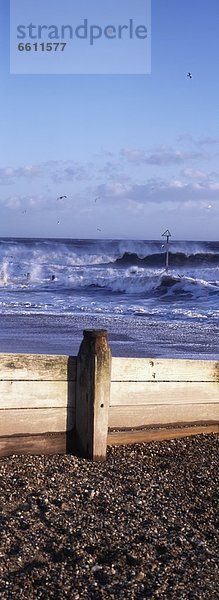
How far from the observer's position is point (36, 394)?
5.00m

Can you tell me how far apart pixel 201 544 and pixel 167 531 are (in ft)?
0.72

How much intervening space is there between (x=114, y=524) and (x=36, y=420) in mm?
1176

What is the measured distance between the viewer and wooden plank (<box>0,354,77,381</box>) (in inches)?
193

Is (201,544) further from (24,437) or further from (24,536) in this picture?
(24,437)

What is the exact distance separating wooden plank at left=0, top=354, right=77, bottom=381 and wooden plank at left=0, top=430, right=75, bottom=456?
0.39 m

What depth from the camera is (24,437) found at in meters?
4.99

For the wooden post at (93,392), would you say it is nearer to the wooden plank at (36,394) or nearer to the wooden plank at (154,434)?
the wooden plank at (36,394)

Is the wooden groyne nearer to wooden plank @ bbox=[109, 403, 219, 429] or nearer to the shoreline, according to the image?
wooden plank @ bbox=[109, 403, 219, 429]

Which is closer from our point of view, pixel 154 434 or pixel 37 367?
pixel 37 367

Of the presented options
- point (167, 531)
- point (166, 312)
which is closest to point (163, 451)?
point (167, 531)

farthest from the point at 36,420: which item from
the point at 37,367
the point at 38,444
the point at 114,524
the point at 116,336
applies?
the point at 116,336

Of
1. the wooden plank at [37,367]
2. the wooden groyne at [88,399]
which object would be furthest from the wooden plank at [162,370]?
the wooden plank at [37,367]

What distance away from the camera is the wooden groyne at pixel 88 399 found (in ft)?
16.1

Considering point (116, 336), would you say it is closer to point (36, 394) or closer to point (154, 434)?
point (154, 434)
